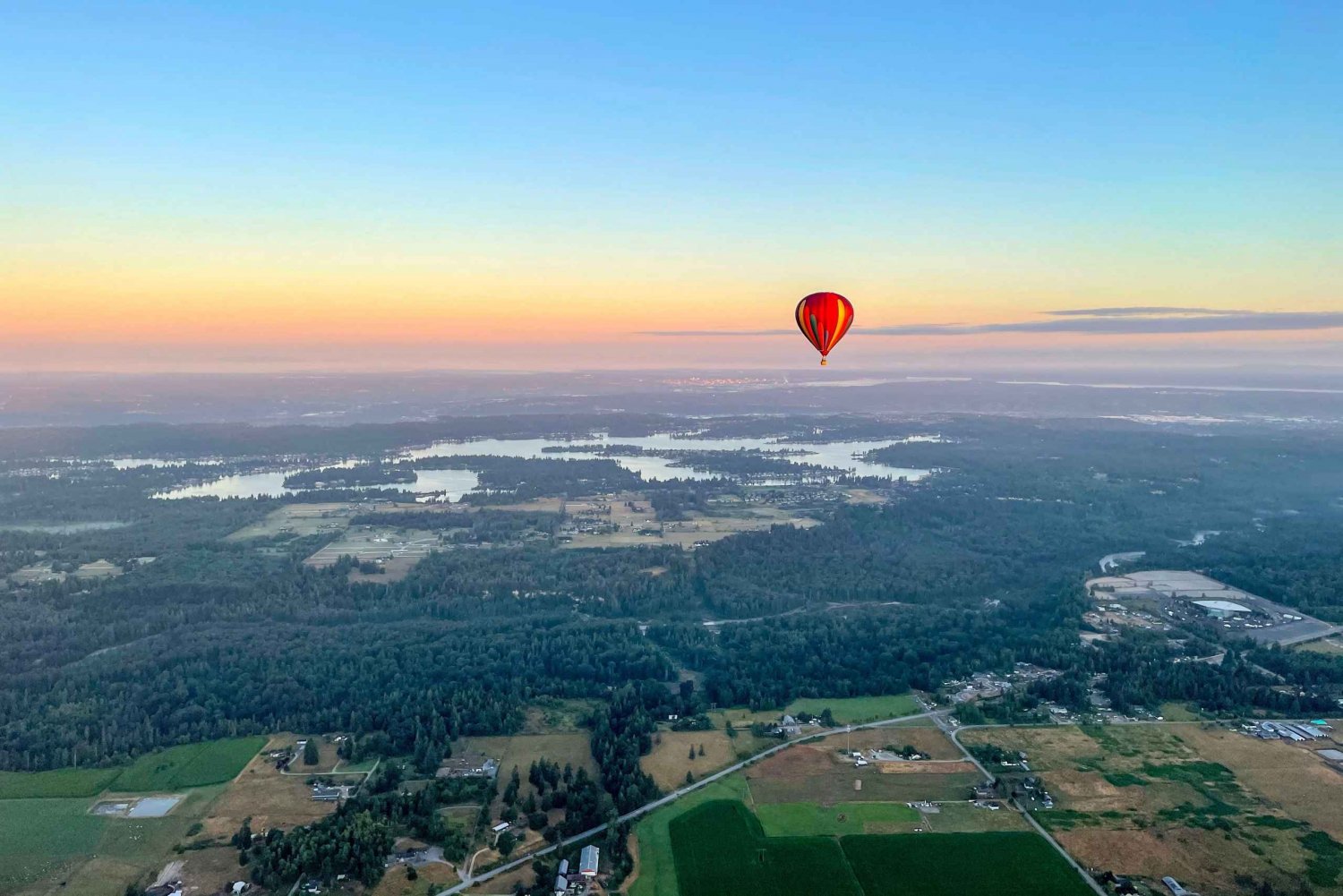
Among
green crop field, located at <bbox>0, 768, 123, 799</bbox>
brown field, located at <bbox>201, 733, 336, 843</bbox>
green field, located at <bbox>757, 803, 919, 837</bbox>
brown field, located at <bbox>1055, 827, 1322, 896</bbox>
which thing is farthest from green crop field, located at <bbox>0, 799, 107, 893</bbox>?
brown field, located at <bbox>1055, 827, 1322, 896</bbox>

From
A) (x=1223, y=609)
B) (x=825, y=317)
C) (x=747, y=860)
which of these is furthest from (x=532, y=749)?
(x=1223, y=609)

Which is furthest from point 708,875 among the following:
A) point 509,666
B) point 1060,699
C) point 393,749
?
point 1060,699

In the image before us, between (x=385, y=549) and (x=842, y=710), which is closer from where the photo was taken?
(x=842, y=710)

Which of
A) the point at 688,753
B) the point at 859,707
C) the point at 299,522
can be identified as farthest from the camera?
the point at 299,522

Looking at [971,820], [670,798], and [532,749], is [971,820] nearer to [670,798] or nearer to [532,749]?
[670,798]

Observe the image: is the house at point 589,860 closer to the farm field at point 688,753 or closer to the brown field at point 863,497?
the farm field at point 688,753

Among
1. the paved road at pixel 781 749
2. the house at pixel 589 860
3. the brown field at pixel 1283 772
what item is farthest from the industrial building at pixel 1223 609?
the house at pixel 589 860

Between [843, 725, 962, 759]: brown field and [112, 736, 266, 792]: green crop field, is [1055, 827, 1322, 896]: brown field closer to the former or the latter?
[843, 725, 962, 759]: brown field
